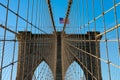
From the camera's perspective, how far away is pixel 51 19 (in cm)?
1705

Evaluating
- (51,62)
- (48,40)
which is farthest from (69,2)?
(48,40)

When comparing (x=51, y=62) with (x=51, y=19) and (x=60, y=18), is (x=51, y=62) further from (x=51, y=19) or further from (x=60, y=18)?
(x=60, y=18)

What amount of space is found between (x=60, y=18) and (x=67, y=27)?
16.6 feet

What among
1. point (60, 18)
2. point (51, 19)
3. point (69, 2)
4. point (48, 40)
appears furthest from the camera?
point (60, 18)

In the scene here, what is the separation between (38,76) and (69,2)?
3476 millimetres

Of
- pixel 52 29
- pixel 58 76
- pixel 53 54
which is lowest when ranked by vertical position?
pixel 58 76

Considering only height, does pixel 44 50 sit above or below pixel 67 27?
below

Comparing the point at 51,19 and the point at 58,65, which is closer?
the point at 51,19

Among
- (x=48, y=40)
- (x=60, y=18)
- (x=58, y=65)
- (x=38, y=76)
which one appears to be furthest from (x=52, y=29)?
(x=58, y=65)

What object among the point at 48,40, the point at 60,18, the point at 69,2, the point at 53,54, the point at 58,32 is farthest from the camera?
the point at 60,18

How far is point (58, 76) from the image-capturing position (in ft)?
85.6

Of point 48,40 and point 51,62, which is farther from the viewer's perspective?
point 48,40

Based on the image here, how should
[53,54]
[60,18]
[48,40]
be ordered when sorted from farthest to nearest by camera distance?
[60,18]
[48,40]
[53,54]

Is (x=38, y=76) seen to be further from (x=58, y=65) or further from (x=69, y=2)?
(x=58, y=65)
